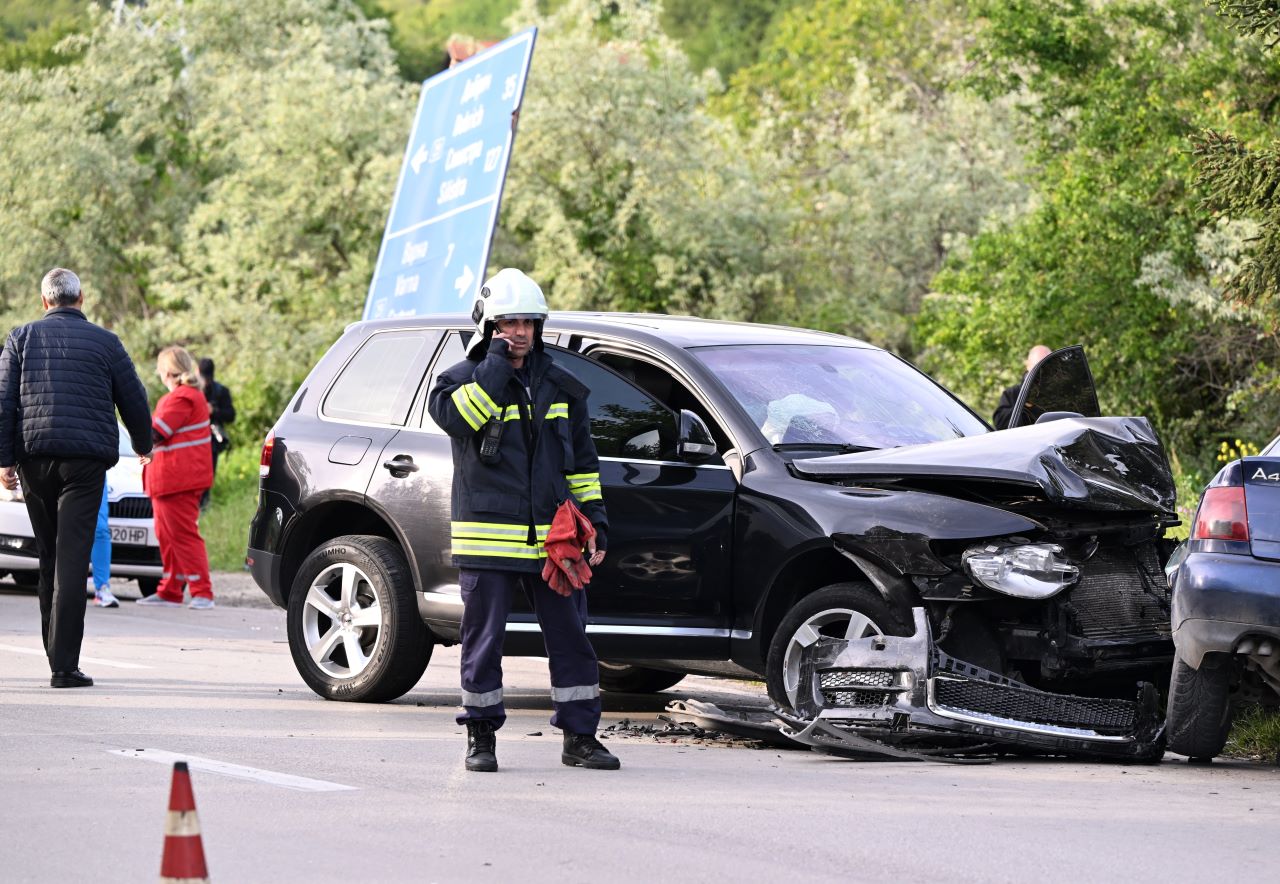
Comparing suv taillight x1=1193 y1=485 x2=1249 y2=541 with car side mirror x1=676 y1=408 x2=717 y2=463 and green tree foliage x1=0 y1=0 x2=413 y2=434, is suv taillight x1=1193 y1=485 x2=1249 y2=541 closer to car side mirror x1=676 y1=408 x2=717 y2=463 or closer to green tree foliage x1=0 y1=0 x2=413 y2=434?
car side mirror x1=676 y1=408 x2=717 y2=463

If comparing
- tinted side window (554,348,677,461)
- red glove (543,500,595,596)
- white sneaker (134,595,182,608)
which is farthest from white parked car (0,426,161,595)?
red glove (543,500,595,596)

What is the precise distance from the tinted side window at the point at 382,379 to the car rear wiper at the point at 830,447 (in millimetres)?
2066

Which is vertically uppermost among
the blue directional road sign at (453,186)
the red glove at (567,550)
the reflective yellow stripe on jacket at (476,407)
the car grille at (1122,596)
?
the blue directional road sign at (453,186)

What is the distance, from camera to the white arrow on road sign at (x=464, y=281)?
1728 centimetres

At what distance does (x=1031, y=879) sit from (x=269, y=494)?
5386 mm

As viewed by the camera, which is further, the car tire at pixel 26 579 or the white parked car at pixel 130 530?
the car tire at pixel 26 579

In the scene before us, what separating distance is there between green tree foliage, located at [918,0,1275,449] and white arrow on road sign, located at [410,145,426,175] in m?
7.20

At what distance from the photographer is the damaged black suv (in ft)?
24.8

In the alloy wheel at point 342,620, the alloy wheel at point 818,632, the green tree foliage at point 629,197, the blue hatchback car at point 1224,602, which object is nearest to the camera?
the blue hatchback car at point 1224,602

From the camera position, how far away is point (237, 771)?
7.07 meters

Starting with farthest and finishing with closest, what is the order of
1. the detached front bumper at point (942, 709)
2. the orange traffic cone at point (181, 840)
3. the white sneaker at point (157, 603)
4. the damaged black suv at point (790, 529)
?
the white sneaker at point (157, 603) → the damaged black suv at point (790, 529) → the detached front bumper at point (942, 709) → the orange traffic cone at point (181, 840)

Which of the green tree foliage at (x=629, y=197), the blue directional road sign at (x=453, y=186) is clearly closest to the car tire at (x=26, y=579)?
the blue directional road sign at (x=453, y=186)

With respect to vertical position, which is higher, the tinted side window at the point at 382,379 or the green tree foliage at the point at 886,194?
the green tree foliage at the point at 886,194

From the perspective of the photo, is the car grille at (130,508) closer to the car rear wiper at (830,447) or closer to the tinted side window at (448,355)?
the tinted side window at (448,355)
